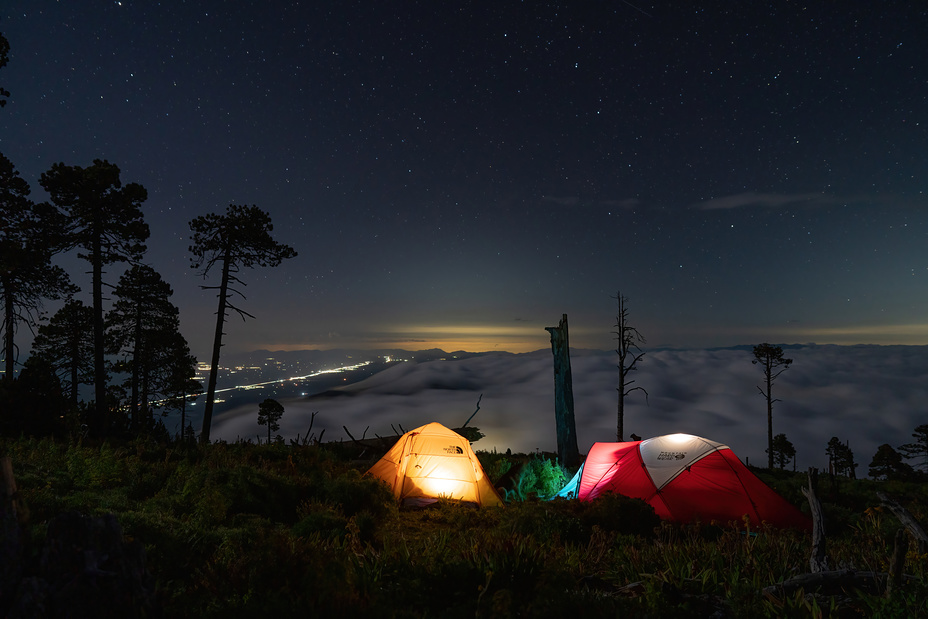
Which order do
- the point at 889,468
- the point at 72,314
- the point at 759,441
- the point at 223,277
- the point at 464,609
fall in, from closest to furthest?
the point at 464,609 → the point at 223,277 → the point at 72,314 → the point at 889,468 → the point at 759,441

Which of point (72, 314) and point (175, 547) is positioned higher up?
point (72, 314)

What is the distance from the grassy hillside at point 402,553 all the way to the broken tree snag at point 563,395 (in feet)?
21.3

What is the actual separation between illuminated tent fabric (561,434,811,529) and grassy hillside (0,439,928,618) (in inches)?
A: 27.4

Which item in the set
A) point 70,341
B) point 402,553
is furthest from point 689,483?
point 70,341

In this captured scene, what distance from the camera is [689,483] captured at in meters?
10.3

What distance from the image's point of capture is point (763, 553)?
6074 millimetres

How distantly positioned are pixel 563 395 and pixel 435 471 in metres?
6.27

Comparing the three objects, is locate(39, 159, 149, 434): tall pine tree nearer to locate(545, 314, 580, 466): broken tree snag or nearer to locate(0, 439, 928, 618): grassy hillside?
locate(0, 439, 928, 618): grassy hillside

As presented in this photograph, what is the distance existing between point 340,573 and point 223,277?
18.7 metres

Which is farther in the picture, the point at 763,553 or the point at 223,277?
the point at 223,277

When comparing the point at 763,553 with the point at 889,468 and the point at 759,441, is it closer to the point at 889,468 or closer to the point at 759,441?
the point at 889,468

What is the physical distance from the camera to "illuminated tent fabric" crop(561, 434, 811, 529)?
9.73 metres

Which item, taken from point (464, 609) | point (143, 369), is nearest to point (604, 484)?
point (464, 609)

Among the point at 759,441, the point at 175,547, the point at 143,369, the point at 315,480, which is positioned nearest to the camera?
the point at 175,547
